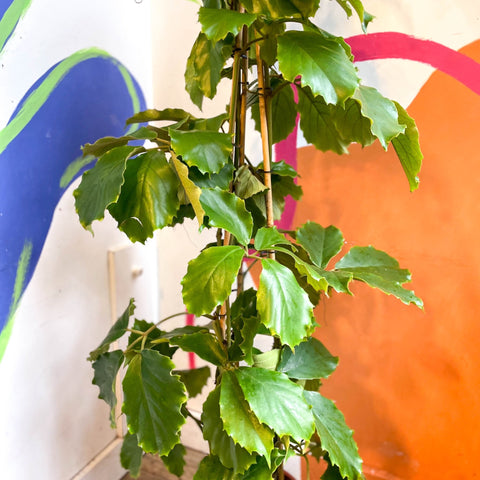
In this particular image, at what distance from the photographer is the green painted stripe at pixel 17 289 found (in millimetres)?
1186

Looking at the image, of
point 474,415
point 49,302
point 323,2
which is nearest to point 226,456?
point 49,302

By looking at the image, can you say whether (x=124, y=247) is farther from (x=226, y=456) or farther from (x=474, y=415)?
(x=474, y=415)

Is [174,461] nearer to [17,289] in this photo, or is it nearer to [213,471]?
[213,471]

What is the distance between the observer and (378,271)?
99 cm

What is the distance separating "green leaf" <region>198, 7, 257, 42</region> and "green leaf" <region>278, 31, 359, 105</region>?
0.25 feet

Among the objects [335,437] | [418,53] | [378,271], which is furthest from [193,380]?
[418,53]

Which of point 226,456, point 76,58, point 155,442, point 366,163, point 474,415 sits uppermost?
point 76,58

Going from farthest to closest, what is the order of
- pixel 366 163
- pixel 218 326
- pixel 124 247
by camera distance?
pixel 124 247 → pixel 366 163 → pixel 218 326

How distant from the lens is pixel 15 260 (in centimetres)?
120

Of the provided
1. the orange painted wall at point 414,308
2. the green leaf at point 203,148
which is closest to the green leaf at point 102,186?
the green leaf at point 203,148

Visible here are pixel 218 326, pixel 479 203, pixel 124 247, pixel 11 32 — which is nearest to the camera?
pixel 218 326

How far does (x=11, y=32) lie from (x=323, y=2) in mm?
830

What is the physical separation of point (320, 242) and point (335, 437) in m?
0.41

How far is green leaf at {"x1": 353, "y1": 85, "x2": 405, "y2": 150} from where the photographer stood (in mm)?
765
